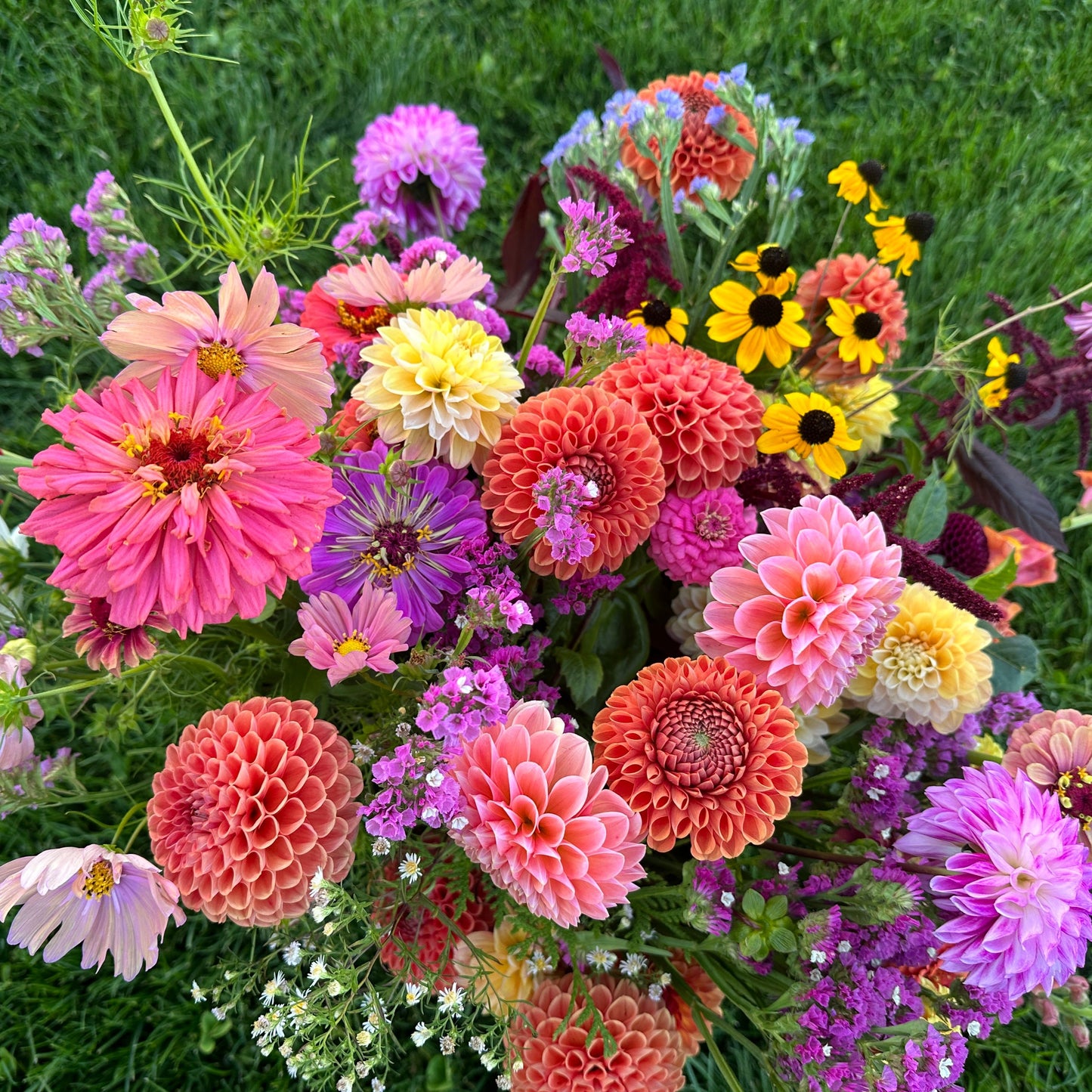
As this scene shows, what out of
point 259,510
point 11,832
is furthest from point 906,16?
point 11,832

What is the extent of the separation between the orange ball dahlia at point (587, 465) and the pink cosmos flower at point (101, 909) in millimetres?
467

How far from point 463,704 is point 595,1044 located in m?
0.51

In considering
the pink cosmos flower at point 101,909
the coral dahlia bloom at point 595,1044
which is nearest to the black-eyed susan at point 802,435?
the coral dahlia bloom at point 595,1044

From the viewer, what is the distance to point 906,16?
2.05 metres

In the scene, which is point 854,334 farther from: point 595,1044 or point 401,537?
point 595,1044

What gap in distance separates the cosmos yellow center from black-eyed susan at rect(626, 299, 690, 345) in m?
0.50

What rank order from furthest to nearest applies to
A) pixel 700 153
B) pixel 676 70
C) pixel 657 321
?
pixel 676 70
pixel 700 153
pixel 657 321

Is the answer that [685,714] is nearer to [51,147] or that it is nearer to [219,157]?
[219,157]

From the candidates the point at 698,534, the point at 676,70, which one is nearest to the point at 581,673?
the point at 698,534

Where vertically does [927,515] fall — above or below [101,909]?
above

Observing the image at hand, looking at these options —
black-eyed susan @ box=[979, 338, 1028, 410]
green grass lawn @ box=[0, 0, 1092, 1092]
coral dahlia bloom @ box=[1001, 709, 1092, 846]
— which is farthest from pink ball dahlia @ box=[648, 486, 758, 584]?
green grass lawn @ box=[0, 0, 1092, 1092]

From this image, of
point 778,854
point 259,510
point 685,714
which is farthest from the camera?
point 778,854

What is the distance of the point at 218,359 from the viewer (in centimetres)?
77

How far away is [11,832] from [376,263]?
1.11m
